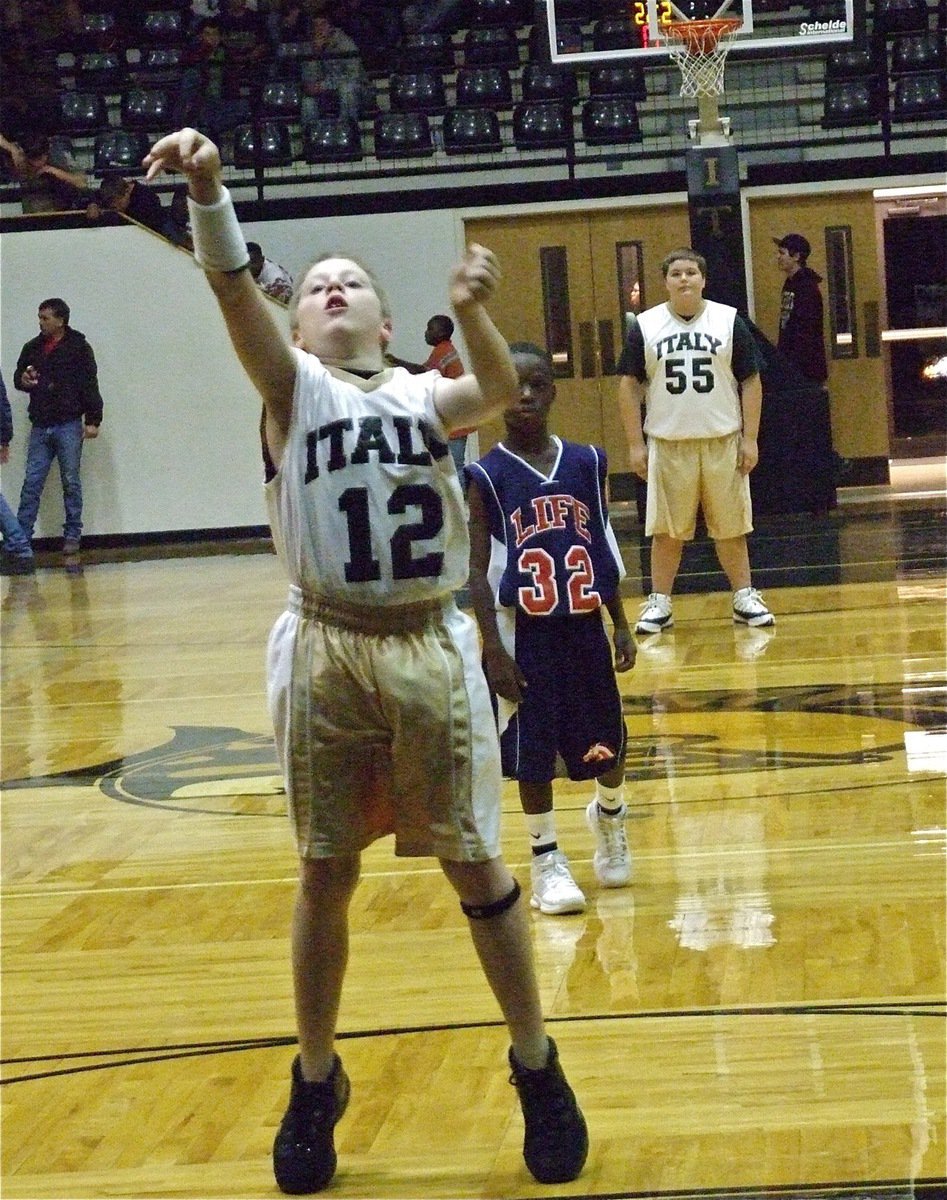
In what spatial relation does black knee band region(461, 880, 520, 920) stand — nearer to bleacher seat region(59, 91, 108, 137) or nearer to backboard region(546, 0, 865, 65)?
backboard region(546, 0, 865, 65)

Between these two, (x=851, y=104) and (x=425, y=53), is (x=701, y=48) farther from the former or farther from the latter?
(x=425, y=53)

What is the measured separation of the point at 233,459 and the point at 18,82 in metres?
4.27

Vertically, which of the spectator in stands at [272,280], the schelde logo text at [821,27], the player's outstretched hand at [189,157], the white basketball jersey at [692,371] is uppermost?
the schelde logo text at [821,27]

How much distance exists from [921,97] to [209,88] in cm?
631

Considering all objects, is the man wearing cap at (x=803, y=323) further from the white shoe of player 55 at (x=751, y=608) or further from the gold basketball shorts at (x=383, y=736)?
the gold basketball shorts at (x=383, y=736)

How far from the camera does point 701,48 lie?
11828mm

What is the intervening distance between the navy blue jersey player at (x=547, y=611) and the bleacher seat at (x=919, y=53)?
508 inches

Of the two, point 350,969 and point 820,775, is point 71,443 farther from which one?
point 350,969

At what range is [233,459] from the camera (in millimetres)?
15531

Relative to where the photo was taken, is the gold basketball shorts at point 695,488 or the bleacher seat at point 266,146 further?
the bleacher seat at point 266,146

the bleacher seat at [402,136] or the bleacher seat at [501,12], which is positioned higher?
the bleacher seat at [501,12]

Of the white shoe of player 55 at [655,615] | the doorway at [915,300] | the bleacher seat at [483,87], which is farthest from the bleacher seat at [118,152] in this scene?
the white shoe of player 55 at [655,615]

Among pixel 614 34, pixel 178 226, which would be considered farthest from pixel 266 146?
pixel 614 34

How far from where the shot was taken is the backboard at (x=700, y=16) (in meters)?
11.9
